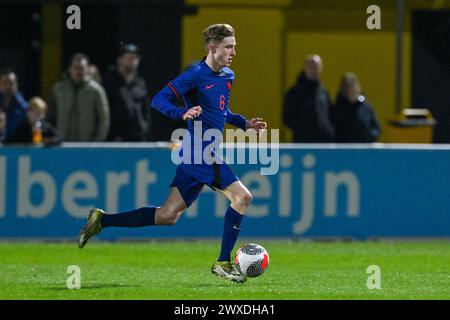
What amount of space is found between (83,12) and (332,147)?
5.60 meters

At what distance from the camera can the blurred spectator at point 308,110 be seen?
1650 cm

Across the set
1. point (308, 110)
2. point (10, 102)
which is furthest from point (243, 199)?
point (10, 102)

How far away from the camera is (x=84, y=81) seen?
51.9ft

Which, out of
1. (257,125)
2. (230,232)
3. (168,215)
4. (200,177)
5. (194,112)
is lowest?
(230,232)

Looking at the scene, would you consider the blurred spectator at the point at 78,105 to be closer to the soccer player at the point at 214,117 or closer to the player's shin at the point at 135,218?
the player's shin at the point at 135,218

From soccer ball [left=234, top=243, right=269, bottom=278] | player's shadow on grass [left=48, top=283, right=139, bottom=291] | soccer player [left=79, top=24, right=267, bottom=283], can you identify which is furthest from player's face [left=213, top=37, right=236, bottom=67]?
player's shadow on grass [left=48, top=283, right=139, bottom=291]

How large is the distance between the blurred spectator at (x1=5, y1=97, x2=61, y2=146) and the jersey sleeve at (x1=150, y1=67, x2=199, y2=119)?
447 cm

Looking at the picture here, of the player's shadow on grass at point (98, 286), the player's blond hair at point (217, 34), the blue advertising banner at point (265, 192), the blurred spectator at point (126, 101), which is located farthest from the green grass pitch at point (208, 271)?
the player's blond hair at point (217, 34)

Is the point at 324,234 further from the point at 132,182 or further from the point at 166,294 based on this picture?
the point at 166,294

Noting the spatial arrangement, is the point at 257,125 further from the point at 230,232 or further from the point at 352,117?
the point at 352,117

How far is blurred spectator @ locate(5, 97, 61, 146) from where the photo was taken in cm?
1552

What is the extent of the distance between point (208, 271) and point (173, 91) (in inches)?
75.8

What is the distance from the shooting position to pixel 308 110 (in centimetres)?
1653
